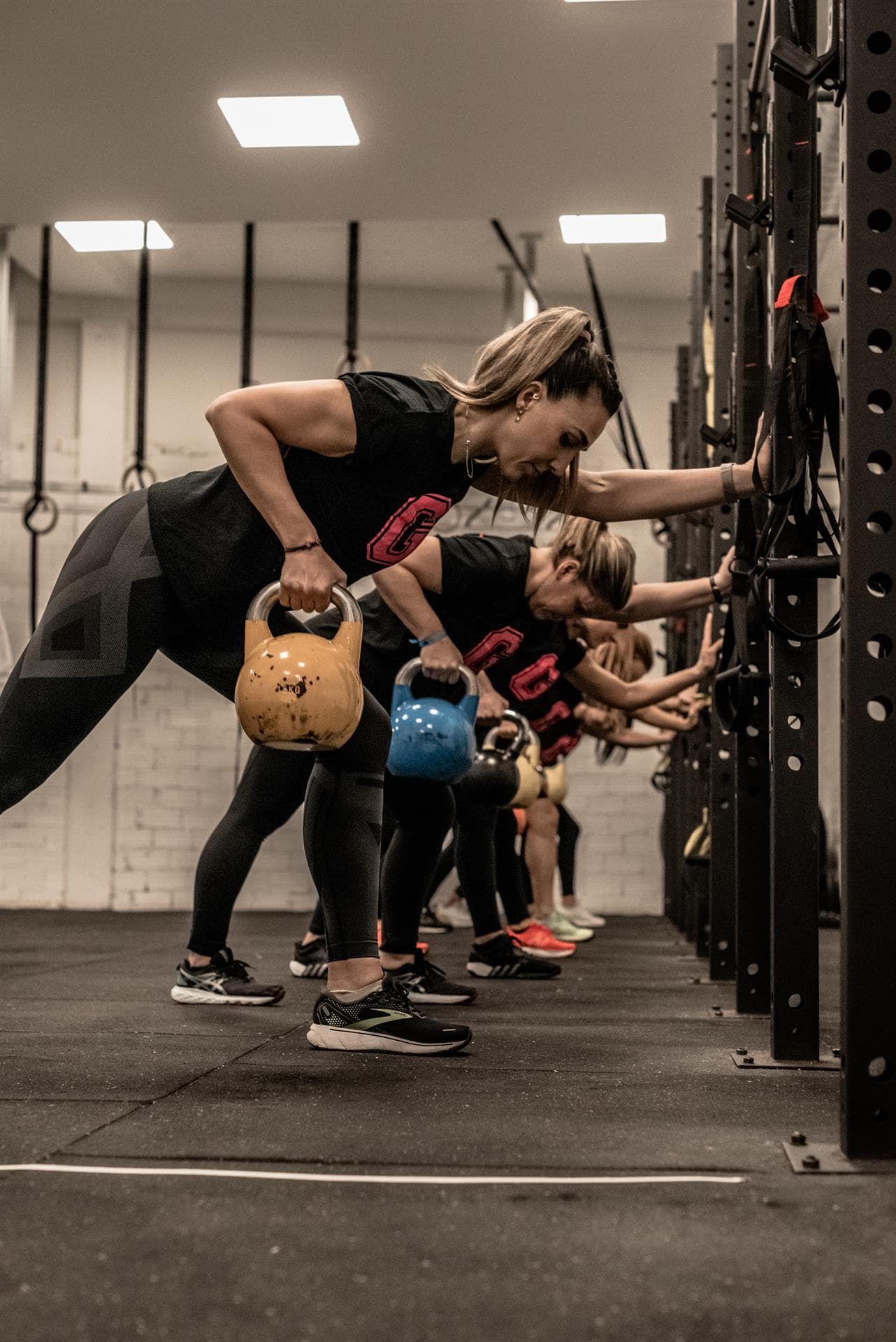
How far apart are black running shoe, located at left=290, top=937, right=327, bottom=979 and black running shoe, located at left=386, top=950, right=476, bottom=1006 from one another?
1.94 feet

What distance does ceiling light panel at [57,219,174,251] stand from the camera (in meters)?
7.58

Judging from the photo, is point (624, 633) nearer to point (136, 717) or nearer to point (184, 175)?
point (184, 175)

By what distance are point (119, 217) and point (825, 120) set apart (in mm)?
3421

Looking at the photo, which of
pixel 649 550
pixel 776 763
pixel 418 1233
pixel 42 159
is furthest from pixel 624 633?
pixel 418 1233

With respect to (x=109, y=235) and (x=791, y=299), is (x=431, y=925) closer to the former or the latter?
(x=109, y=235)

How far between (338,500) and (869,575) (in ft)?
2.94

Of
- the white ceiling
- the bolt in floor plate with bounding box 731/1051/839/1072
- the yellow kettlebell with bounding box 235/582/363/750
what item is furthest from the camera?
the white ceiling

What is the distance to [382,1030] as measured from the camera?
2.23 meters

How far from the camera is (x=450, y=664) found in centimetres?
300

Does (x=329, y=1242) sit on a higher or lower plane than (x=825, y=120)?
lower

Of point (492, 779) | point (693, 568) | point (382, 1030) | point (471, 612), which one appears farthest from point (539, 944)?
point (382, 1030)

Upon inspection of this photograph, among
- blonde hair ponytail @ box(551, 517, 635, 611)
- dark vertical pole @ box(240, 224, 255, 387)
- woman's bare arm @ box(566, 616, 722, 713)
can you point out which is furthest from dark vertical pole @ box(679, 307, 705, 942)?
dark vertical pole @ box(240, 224, 255, 387)

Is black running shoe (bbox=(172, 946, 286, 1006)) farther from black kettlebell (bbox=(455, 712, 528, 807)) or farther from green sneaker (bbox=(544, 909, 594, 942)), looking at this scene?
green sneaker (bbox=(544, 909, 594, 942))

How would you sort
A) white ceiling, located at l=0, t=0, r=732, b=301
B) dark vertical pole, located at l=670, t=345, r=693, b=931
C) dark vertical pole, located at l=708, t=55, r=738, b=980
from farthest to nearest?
dark vertical pole, located at l=670, t=345, r=693, b=931
white ceiling, located at l=0, t=0, r=732, b=301
dark vertical pole, located at l=708, t=55, r=738, b=980
